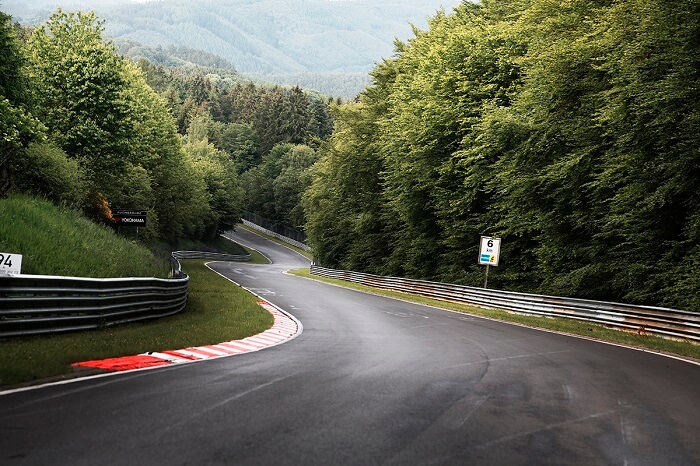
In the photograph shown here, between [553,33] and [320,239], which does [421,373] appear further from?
[320,239]

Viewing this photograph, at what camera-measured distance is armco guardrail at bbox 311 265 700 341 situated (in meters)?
19.3

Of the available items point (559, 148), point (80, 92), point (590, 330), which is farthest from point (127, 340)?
point (80, 92)

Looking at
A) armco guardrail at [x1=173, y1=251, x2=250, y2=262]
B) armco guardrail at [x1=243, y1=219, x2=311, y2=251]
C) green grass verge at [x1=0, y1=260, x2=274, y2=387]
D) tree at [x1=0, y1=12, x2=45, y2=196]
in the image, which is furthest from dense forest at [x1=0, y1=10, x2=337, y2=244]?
armco guardrail at [x1=243, y1=219, x2=311, y2=251]

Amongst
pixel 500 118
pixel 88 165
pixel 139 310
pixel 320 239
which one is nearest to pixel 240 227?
pixel 320 239

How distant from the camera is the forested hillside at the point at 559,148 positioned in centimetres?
1989

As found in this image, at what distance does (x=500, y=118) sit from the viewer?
92.4 feet

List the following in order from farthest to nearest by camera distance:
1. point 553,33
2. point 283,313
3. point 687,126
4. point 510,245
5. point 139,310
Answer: point 510,245 < point 553,33 < point 283,313 < point 687,126 < point 139,310

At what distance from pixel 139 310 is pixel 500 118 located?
18.0 metres

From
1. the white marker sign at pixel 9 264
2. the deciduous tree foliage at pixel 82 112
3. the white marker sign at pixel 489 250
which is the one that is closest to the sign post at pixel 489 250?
the white marker sign at pixel 489 250

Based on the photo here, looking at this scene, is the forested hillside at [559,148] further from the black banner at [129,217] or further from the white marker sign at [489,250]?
the black banner at [129,217]

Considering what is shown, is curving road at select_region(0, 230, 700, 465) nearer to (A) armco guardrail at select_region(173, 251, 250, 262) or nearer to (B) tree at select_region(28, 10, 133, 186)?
(B) tree at select_region(28, 10, 133, 186)

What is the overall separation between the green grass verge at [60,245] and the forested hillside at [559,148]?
616 inches

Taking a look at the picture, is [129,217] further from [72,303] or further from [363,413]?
[363,413]

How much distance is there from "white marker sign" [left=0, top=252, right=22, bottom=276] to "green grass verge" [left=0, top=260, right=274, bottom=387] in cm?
116
